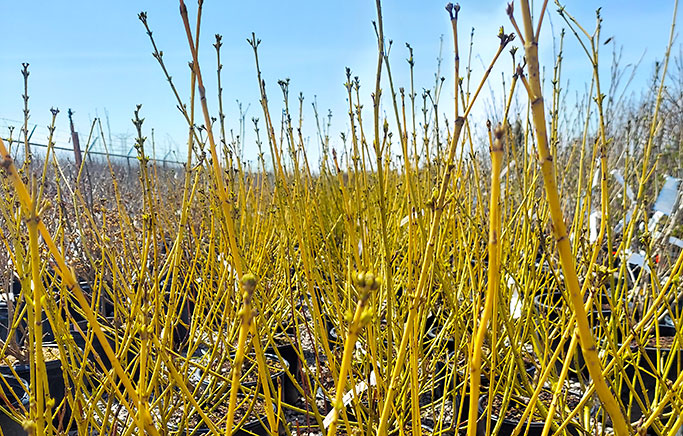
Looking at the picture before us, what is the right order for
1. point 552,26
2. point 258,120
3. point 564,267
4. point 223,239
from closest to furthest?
point 564,267, point 223,239, point 552,26, point 258,120

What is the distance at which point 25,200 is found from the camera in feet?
1.68

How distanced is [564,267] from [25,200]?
541 millimetres

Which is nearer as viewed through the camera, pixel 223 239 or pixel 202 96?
pixel 202 96

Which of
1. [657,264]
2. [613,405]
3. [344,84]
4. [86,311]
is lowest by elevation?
[657,264]

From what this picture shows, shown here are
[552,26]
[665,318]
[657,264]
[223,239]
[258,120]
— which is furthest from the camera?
[657,264]

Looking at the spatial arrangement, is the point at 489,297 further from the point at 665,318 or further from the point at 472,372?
the point at 665,318

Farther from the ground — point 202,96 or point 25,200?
point 202,96

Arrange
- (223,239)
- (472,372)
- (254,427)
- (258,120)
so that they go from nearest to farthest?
(472,372) < (223,239) < (254,427) < (258,120)

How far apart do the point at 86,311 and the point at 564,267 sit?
52 cm

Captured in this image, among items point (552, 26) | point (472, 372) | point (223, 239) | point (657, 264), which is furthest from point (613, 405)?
point (657, 264)

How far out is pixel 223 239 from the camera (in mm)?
1204

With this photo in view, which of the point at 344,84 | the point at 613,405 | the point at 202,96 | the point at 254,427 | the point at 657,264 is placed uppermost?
the point at 344,84

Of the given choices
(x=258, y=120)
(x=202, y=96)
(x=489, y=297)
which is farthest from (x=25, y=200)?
(x=258, y=120)

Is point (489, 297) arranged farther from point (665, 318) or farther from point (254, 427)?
point (665, 318)
